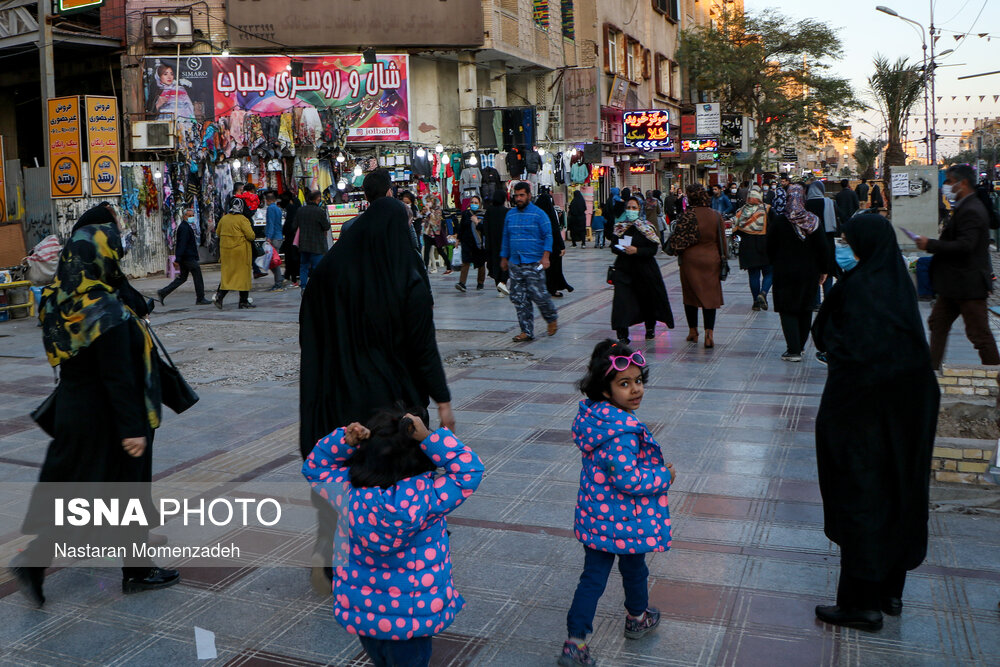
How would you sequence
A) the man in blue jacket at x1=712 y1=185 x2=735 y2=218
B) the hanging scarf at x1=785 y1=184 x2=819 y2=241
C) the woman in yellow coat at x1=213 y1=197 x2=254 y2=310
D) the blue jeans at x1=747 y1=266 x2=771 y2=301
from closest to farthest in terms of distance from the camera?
the hanging scarf at x1=785 y1=184 x2=819 y2=241, the blue jeans at x1=747 y1=266 x2=771 y2=301, the woman in yellow coat at x1=213 y1=197 x2=254 y2=310, the man in blue jacket at x1=712 y1=185 x2=735 y2=218

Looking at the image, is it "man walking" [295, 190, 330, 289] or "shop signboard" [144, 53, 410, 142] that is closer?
"man walking" [295, 190, 330, 289]

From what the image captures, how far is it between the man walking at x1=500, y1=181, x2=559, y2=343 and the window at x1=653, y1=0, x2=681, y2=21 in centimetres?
3395

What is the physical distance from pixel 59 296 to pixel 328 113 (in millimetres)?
17976

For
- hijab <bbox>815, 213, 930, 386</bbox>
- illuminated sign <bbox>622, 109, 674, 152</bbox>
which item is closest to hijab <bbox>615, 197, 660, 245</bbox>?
hijab <bbox>815, 213, 930, 386</bbox>

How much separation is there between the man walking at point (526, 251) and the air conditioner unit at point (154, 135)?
1148 cm

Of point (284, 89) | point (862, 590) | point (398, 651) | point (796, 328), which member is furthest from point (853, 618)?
point (284, 89)

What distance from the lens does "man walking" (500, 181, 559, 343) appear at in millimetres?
10539

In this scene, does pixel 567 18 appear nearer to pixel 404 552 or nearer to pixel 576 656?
pixel 576 656

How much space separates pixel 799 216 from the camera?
8.88 metres

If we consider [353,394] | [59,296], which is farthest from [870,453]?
[59,296]

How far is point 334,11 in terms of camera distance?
23.1m

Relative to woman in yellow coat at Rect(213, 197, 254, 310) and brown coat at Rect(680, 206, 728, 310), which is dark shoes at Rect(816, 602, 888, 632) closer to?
brown coat at Rect(680, 206, 728, 310)

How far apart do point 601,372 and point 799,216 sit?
611 cm

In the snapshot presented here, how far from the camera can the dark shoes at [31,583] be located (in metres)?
3.98
